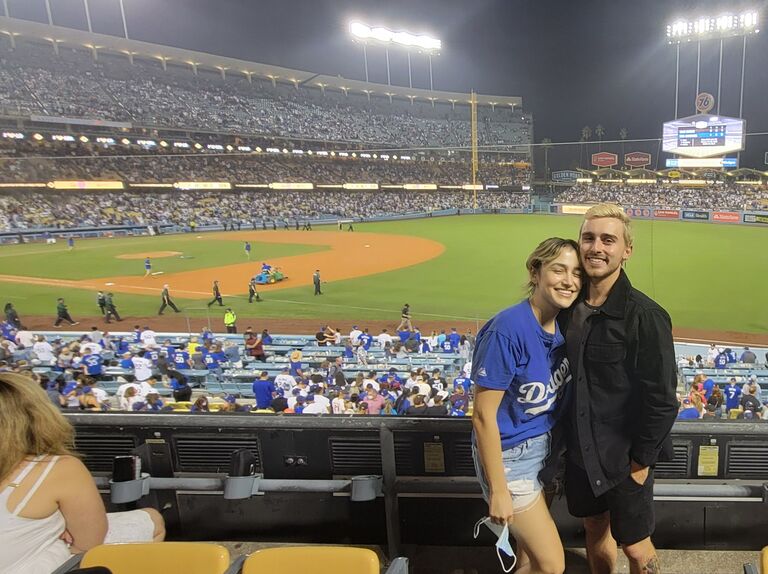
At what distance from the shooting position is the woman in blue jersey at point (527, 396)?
143 cm

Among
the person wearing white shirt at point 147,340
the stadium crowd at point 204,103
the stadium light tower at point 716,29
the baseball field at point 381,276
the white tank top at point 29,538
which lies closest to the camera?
the white tank top at point 29,538

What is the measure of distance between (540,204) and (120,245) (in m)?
15.1

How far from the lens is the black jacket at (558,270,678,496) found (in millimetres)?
1408

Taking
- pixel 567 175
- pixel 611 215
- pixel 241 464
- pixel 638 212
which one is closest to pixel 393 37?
pixel 638 212

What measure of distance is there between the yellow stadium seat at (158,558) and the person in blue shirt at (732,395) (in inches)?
204

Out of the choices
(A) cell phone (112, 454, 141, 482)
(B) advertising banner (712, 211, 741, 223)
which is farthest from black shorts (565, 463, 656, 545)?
(B) advertising banner (712, 211, 741, 223)

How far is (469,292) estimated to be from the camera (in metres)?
13.3

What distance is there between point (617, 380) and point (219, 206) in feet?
63.5

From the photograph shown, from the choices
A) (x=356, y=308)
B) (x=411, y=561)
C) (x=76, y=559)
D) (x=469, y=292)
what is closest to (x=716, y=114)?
(x=469, y=292)

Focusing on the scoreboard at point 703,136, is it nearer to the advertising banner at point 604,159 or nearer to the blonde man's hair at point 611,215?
the advertising banner at point 604,159

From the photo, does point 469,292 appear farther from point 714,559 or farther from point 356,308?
point 714,559

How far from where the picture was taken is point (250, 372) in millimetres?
6652

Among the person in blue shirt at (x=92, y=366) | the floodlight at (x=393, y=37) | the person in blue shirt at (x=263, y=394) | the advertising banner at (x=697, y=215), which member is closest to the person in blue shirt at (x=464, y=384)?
the person in blue shirt at (x=263, y=394)

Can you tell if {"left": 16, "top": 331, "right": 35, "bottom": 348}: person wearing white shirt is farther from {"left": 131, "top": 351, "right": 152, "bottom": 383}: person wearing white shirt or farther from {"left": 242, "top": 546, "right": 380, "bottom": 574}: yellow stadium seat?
{"left": 242, "top": 546, "right": 380, "bottom": 574}: yellow stadium seat
